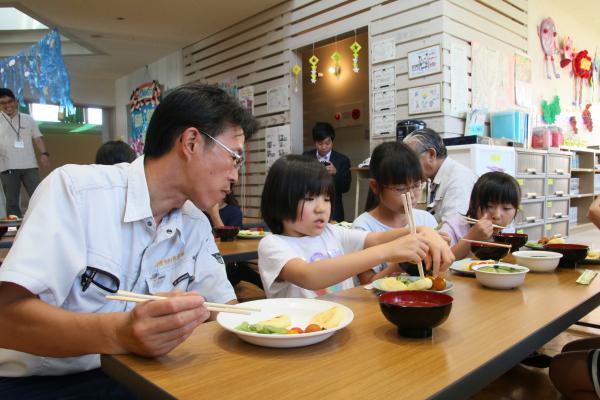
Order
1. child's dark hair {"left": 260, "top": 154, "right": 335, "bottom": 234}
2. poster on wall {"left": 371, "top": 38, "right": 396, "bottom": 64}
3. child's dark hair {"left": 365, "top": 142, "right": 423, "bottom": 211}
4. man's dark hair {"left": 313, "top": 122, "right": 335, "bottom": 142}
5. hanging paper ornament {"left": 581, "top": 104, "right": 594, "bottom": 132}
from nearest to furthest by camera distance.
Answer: child's dark hair {"left": 260, "top": 154, "right": 335, "bottom": 234}, child's dark hair {"left": 365, "top": 142, "right": 423, "bottom": 211}, poster on wall {"left": 371, "top": 38, "right": 396, "bottom": 64}, man's dark hair {"left": 313, "top": 122, "right": 335, "bottom": 142}, hanging paper ornament {"left": 581, "top": 104, "right": 594, "bottom": 132}

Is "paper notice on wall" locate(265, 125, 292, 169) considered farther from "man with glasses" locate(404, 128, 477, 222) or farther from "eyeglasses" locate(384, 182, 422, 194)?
"eyeglasses" locate(384, 182, 422, 194)

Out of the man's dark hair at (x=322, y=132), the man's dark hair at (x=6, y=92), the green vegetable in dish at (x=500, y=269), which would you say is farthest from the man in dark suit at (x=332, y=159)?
the green vegetable in dish at (x=500, y=269)

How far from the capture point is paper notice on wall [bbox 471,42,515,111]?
4863 mm

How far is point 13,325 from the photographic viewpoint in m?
0.93

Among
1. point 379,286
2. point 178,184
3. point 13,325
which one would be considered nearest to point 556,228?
point 379,286

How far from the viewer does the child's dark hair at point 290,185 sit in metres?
1.69

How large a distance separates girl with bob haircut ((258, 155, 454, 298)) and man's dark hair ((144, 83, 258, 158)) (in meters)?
0.47

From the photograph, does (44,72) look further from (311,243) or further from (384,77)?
(311,243)

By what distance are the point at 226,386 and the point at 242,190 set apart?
6.66m

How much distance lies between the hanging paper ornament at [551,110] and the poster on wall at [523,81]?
0.73m

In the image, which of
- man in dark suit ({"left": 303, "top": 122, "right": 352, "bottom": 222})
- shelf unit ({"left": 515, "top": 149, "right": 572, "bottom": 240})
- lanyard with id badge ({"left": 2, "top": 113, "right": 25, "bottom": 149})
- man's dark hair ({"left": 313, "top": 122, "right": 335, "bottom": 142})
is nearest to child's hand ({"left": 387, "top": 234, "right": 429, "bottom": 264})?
shelf unit ({"left": 515, "top": 149, "right": 572, "bottom": 240})

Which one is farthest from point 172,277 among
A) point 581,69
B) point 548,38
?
point 581,69

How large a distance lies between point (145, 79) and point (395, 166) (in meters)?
8.48

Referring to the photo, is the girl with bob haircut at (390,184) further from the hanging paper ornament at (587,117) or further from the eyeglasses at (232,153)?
the hanging paper ornament at (587,117)
